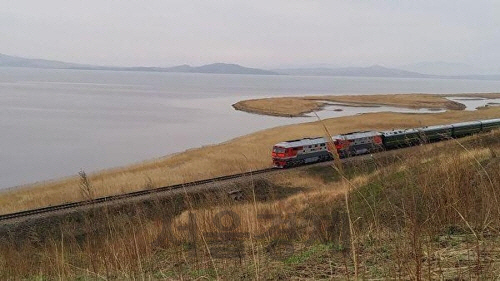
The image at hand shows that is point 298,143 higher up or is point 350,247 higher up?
point 350,247

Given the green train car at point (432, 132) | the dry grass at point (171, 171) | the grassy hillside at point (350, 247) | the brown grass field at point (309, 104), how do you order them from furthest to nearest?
the brown grass field at point (309, 104), the green train car at point (432, 132), the dry grass at point (171, 171), the grassy hillside at point (350, 247)

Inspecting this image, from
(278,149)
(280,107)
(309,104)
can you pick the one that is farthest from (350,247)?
(309,104)

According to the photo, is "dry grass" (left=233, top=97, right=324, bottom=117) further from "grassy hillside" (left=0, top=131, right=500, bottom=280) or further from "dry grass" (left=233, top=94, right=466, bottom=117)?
"grassy hillside" (left=0, top=131, right=500, bottom=280)

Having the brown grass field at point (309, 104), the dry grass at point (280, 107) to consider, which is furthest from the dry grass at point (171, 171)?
the brown grass field at point (309, 104)

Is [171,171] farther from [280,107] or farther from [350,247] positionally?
[280,107]

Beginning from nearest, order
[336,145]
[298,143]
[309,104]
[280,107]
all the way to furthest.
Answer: [298,143], [336,145], [280,107], [309,104]

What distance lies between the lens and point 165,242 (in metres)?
7.14

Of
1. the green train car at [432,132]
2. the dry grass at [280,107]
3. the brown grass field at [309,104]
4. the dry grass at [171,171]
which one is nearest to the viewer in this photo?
the dry grass at [171,171]

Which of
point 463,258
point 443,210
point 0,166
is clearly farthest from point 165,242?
point 0,166

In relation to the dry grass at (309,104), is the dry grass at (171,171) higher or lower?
lower

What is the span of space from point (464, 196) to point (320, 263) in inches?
83.6

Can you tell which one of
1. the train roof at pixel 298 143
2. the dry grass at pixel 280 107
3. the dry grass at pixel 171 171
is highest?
the dry grass at pixel 280 107

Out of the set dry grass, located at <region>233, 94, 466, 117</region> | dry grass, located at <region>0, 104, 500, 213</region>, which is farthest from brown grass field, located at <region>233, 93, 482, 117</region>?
dry grass, located at <region>0, 104, 500, 213</region>

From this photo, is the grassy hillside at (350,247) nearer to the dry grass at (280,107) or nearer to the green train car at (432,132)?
the green train car at (432,132)
